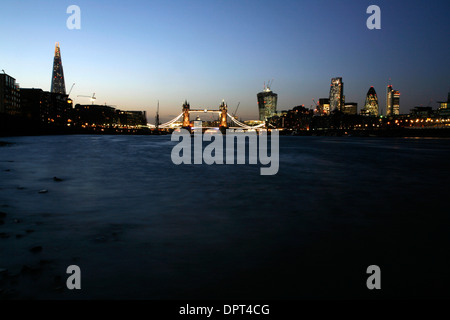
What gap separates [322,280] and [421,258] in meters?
2.24

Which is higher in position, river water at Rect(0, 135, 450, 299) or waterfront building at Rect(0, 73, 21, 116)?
waterfront building at Rect(0, 73, 21, 116)

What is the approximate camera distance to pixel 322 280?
4.66 meters

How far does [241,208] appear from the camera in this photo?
9750 millimetres

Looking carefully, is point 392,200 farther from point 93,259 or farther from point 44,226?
point 44,226

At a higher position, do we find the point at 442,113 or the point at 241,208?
the point at 442,113

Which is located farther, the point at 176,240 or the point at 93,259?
the point at 176,240

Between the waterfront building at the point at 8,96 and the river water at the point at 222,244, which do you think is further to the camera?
the waterfront building at the point at 8,96

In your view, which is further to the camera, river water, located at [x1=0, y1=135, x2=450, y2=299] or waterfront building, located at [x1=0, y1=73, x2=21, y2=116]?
waterfront building, located at [x1=0, y1=73, x2=21, y2=116]

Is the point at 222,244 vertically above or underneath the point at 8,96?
underneath

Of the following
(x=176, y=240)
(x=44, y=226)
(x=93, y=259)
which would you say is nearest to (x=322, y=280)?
(x=176, y=240)

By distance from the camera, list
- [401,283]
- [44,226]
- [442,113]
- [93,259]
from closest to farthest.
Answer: [401,283] → [93,259] → [44,226] → [442,113]

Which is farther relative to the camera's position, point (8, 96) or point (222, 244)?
point (8, 96)

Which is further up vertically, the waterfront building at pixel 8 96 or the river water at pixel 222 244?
the waterfront building at pixel 8 96
